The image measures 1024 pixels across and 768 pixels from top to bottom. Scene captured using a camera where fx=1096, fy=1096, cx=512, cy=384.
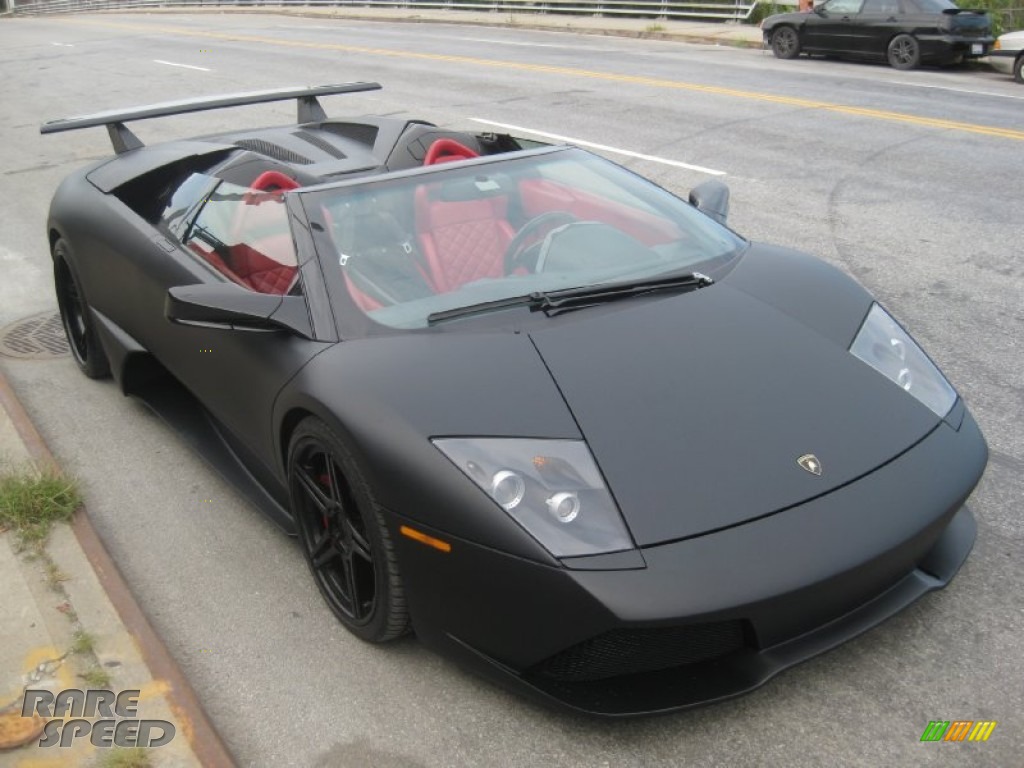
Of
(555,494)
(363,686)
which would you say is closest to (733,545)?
(555,494)

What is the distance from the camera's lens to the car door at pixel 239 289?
11.3 feet

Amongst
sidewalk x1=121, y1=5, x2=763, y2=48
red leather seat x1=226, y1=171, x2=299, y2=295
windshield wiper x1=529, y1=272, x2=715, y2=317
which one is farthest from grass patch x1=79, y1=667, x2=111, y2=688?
sidewalk x1=121, y1=5, x2=763, y2=48

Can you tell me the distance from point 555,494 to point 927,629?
3.92 feet

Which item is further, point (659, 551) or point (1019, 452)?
point (1019, 452)

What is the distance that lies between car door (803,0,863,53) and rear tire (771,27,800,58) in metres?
0.20

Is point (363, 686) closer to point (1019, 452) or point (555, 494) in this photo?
point (555, 494)

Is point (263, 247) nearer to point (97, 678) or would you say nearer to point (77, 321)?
point (97, 678)

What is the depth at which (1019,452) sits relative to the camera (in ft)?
13.6

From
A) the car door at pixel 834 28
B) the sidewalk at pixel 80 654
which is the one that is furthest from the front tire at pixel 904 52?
the sidewalk at pixel 80 654

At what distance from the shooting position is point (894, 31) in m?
17.7

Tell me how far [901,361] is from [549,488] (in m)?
1.33

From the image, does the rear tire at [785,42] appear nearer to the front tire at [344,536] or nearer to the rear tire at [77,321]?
the rear tire at [77,321]

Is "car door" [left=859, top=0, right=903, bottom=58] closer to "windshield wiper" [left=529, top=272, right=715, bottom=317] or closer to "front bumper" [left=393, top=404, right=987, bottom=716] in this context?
"windshield wiper" [left=529, top=272, right=715, bottom=317]

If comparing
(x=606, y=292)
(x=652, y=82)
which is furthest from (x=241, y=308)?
(x=652, y=82)
